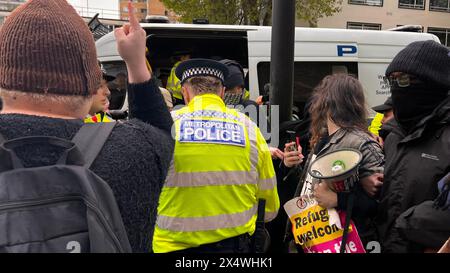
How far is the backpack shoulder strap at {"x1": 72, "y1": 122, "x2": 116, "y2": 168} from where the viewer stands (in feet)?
3.44

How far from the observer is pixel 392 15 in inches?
906

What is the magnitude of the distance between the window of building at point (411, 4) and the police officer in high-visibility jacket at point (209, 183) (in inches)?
961

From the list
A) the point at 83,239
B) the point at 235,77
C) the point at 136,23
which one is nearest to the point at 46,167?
the point at 83,239

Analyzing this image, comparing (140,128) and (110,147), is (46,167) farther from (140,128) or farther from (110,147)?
(140,128)

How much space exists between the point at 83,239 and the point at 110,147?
10.9 inches

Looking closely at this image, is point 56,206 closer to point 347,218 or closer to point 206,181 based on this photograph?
point 206,181

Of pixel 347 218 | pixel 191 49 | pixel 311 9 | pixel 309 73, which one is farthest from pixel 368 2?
pixel 347 218

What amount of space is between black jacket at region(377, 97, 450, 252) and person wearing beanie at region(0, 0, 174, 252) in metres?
1.25

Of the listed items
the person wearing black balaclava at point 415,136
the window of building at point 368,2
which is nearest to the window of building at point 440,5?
the window of building at point 368,2

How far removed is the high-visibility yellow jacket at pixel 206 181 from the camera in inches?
83.1

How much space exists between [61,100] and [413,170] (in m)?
1.55

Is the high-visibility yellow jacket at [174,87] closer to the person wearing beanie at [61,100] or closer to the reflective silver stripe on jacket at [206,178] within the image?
the reflective silver stripe on jacket at [206,178]

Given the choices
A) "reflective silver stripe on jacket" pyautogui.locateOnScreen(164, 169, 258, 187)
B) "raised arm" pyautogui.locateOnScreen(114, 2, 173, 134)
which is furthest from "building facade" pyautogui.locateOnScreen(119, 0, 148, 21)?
"reflective silver stripe on jacket" pyautogui.locateOnScreen(164, 169, 258, 187)

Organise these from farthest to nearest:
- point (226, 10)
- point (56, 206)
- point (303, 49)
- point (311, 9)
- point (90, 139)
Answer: point (311, 9) < point (226, 10) < point (303, 49) < point (90, 139) < point (56, 206)
